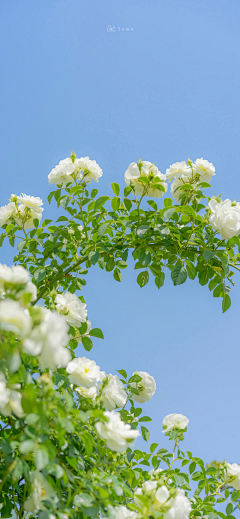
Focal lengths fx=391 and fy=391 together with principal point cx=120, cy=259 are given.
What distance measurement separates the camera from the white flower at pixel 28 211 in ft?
6.99

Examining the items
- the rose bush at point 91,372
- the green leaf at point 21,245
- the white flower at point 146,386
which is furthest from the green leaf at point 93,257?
the white flower at point 146,386

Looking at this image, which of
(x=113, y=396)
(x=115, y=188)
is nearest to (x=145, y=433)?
(x=113, y=396)

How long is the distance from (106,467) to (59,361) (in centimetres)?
71

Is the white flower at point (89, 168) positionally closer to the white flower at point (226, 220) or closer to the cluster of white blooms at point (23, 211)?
the cluster of white blooms at point (23, 211)

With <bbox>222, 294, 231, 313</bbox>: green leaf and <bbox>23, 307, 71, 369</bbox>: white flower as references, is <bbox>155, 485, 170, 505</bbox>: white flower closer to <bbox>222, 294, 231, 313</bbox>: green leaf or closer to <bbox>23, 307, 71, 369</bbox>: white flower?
<bbox>23, 307, 71, 369</bbox>: white flower

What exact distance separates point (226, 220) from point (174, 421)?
0.97m

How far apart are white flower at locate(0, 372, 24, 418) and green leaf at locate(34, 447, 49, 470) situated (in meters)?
0.11

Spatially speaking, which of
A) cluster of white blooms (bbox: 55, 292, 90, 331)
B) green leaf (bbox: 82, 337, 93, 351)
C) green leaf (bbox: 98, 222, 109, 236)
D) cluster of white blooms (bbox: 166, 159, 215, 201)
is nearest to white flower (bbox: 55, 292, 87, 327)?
cluster of white blooms (bbox: 55, 292, 90, 331)

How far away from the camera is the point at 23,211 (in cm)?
221

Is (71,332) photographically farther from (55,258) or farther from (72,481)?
(72,481)

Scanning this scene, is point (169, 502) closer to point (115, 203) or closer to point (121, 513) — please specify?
point (121, 513)

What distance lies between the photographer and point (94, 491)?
43.0 inches

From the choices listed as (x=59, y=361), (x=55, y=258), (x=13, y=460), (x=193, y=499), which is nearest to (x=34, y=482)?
(x=13, y=460)

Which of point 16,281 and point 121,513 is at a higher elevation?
point 16,281
